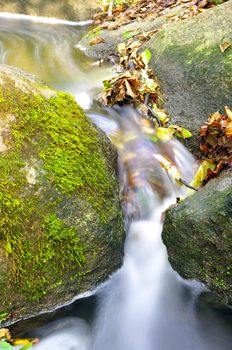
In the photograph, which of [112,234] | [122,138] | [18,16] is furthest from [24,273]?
[18,16]

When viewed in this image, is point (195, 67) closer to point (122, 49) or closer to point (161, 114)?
point (161, 114)

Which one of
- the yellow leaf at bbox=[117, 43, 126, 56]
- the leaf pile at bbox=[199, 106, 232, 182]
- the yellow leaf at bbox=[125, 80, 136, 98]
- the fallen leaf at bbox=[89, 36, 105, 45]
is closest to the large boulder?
the fallen leaf at bbox=[89, 36, 105, 45]

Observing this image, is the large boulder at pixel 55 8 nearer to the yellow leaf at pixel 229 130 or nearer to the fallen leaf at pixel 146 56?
the fallen leaf at pixel 146 56

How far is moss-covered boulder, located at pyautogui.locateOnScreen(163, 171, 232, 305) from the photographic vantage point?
304cm

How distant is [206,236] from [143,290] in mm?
893

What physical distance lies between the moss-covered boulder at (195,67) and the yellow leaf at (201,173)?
525mm

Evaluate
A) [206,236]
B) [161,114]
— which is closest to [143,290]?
[206,236]

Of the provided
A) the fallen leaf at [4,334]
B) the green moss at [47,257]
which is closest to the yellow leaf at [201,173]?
the green moss at [47,257]

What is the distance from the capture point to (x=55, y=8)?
10.4 metres

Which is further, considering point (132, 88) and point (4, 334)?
point (132, 88)

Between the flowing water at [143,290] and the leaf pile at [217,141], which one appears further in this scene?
the leaf pile at [217,141]

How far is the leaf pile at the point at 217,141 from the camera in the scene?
387 cm

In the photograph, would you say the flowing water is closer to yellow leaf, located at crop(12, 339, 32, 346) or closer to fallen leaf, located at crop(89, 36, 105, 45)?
yellow leaf, located at crop(12, 339, 32, 346)

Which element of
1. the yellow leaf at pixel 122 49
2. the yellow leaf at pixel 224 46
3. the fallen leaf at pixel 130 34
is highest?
the fallen leaf at pixel 130 34
